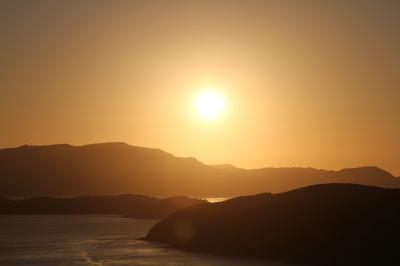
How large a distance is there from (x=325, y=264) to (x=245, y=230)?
1413 cm

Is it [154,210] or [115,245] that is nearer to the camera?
[115,245]

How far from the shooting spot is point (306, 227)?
219 ft

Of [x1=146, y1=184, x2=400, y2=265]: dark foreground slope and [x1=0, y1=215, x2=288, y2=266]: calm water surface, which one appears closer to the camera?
[x1=0, y1=215, x2=288, y2=266]: calm water surface

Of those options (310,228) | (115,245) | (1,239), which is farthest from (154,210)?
(310,228)

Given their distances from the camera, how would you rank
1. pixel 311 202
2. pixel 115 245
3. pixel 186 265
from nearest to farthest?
pixel 186 265 → pixel 311 202 → pixel 115 245

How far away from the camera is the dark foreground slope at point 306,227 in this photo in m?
61.4

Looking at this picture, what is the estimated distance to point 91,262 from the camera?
193ft

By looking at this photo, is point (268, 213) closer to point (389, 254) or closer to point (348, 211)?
point (348, 211)

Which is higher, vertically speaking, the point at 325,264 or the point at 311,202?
the point at 311,202

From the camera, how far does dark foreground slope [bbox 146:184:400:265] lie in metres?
61.4

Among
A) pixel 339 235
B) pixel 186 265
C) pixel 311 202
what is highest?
pixel 311 202

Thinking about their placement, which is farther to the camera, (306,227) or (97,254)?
(306,227)

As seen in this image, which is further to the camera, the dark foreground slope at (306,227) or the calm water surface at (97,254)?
the dark foreground slope at (306,227)

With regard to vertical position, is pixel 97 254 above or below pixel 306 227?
below
